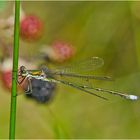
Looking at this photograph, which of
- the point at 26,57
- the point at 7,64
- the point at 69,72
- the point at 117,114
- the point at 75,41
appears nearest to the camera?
the point at 69,72

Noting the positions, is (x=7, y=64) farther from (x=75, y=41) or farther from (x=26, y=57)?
(x=75, y=41)

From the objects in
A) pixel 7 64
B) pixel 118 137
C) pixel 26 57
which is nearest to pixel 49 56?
pixel 26 57

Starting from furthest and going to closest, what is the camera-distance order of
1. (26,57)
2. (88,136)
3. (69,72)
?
(88,136)
(26,57)
(69,72)

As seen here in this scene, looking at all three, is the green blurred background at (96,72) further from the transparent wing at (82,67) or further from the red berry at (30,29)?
the transparent wing at (82,67)

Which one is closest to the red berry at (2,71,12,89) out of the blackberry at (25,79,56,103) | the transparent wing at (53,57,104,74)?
the blackberry at (25,79,56,103)

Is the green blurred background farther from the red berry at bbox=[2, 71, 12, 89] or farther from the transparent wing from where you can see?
the transparent wing

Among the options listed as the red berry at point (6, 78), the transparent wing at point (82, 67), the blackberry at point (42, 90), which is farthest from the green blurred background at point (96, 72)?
the transparent wing at point (82, 67)
